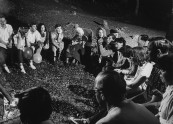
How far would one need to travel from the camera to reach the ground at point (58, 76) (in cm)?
648

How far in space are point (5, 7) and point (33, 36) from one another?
5163 mm

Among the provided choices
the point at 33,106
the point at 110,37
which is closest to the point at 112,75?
the point at 33,106

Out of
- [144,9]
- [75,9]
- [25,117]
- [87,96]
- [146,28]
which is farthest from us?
[144,9]

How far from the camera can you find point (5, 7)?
13.7 metres

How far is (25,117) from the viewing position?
2088 millimetres

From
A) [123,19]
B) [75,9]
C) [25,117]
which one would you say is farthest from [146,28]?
[25,117]

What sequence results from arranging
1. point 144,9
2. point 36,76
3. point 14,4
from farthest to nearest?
1. point 144,9
2. point 14,4
3. point 36,76

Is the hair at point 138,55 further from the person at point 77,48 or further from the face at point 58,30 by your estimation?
the face at point 58,30

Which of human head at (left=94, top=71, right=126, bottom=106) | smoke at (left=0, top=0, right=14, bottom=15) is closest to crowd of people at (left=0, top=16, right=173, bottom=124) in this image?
human head at (left=94, top=71, right=126, bottom=106)

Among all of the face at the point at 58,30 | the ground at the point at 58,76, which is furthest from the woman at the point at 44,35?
the ground at the point at 58,76

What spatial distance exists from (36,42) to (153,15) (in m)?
13.6

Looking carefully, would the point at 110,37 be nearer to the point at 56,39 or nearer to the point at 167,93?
the point at 56,39

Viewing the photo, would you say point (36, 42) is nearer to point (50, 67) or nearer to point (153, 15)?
point (50, 67)

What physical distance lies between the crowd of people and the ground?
0.55m
